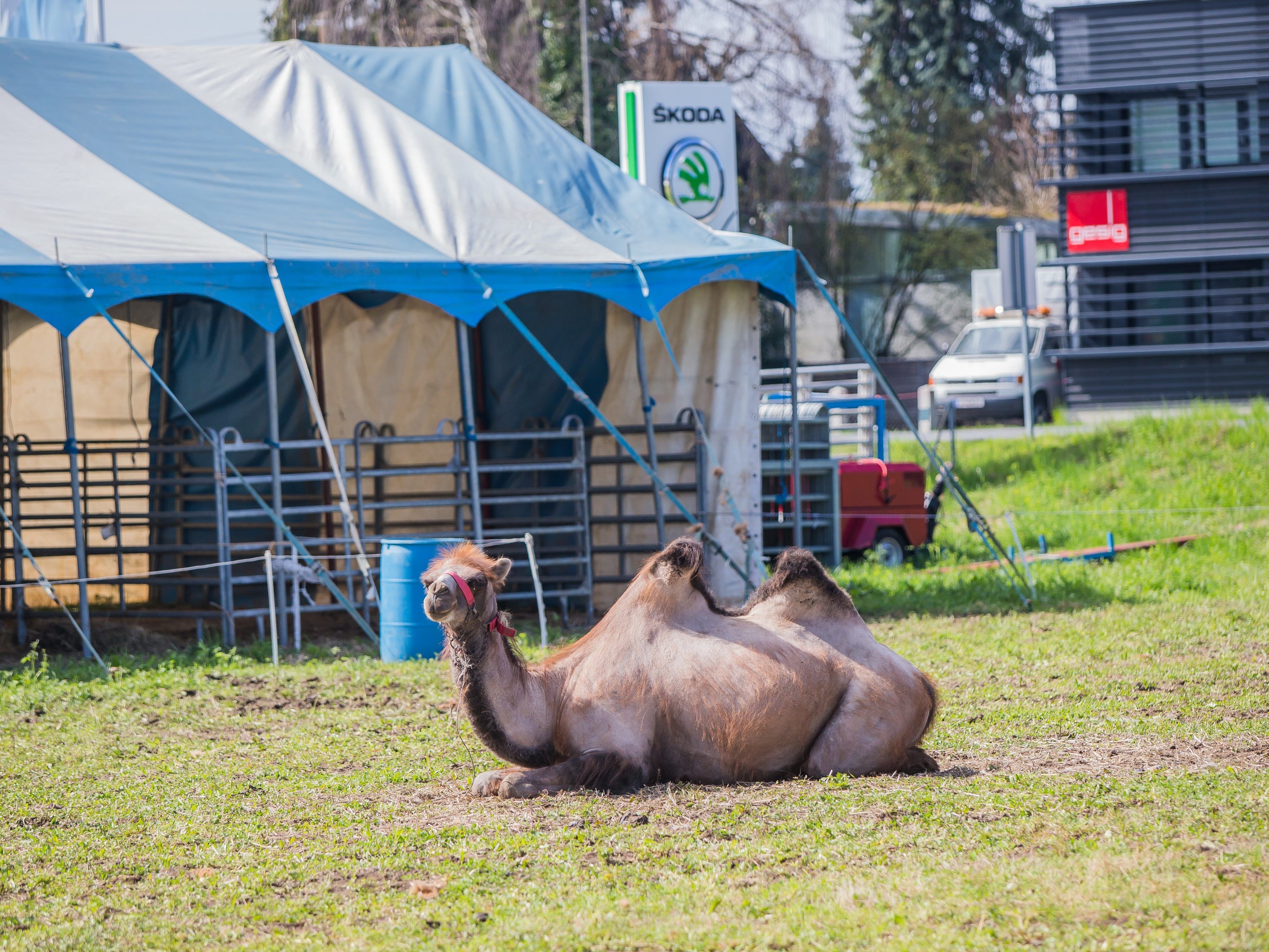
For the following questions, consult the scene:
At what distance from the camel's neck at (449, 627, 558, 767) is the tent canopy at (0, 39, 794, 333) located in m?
5.79

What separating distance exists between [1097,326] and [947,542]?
8.55m

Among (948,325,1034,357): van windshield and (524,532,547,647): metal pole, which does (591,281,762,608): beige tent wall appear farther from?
(948,325,1034,357): van windshield

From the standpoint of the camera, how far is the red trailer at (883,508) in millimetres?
15773

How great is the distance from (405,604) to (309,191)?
13.7 feet

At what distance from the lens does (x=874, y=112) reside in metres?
43.9

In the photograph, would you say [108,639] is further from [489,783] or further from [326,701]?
[489,783]

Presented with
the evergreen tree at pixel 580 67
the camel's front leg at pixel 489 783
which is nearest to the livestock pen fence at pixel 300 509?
the camel's front leg at pixel 489 783

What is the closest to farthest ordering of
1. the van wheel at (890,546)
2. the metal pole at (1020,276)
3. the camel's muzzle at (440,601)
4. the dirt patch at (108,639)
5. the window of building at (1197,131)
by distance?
the camel's muzzle at (440,601) < the dirt patch at (108,639) < the van wheel at (890,546) < the metal pole at (1020,276) < the window of building at (1197,131)

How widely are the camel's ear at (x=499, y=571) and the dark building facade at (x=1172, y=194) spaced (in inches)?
726

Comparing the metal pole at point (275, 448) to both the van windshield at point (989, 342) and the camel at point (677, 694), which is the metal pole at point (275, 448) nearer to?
→ the camel at point (677, 694)

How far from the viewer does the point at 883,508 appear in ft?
52.2

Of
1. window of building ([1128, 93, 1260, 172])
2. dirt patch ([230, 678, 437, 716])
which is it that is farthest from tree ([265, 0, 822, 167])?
dirt patch ([230, 678, 437, 716])

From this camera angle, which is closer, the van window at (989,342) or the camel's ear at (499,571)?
the camel's ear at (499,571)

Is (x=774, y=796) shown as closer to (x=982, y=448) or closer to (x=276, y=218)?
(x=276, y=218)
